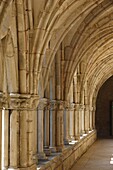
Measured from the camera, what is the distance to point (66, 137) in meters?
13.1

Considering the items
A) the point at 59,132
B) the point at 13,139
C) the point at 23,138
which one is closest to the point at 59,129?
the point at 59,132

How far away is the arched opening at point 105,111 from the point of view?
26.7 m

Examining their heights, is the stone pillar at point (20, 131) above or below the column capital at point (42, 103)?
below

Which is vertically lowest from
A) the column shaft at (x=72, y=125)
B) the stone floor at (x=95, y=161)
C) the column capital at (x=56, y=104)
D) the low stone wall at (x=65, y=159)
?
the stone floor at (x=95, y=161)

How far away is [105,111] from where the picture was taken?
88.0 feet

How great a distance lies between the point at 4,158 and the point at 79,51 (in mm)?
5273

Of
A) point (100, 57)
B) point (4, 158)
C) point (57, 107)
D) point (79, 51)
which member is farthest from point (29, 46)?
point (100, 57)

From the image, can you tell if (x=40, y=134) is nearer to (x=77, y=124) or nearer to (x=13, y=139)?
(x=13, y=139)

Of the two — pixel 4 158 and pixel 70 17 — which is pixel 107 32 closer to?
pixel 70 17

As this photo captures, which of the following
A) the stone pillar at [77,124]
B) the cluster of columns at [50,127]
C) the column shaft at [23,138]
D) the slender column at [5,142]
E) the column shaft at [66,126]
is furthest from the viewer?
the stone pillar at [77,124]

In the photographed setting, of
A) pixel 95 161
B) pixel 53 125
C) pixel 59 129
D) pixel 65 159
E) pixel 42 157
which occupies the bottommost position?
pixel 95 161

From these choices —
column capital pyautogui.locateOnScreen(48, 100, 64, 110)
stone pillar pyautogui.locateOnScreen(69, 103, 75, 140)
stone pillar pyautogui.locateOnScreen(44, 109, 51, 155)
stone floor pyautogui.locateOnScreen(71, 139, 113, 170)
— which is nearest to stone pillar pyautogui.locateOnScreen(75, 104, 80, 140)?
→ stone pillar pyautogui.locateOnScreen(69, 103, 75, 140)

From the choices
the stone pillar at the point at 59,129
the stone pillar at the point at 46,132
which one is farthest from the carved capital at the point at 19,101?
the stone pillar at the point at 59,129

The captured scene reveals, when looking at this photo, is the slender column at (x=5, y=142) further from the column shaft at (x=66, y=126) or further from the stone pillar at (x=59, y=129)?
the column shaft at (x=66, y=126)
